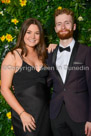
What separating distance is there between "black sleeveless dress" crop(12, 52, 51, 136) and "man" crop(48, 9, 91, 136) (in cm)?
16

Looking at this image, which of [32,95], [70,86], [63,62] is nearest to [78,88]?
[70,86]

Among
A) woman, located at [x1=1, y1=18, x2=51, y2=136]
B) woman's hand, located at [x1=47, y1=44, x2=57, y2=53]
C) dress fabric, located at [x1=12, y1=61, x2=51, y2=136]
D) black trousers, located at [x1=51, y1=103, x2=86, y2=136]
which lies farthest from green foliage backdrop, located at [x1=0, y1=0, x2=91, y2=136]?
black trousers, located at [x1=51, y1=103, x2=86, y2=136]

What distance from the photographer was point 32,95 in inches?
123

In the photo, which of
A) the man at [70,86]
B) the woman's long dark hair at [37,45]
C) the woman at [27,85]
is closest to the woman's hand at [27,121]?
the woman at [27,85]

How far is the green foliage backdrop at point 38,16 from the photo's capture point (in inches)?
139

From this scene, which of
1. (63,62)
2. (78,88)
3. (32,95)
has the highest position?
(63,62)

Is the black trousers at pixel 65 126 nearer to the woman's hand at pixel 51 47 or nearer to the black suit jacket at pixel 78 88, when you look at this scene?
the black suit jacket at pixel 78 88

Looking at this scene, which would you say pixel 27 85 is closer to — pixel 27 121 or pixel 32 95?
pixel 32 95

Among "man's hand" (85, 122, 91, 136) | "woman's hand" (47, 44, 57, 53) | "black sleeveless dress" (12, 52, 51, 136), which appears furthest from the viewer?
"woman's hand" (47, 44, 57, 53)

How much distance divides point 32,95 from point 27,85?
149mm

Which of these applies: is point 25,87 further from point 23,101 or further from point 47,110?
point 47,110

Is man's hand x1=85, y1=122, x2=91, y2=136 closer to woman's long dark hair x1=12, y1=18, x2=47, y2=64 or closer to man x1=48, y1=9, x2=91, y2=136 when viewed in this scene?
man x1=48, y1=9, x2=91, y2=136

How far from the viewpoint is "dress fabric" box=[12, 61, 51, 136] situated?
3.13 meters

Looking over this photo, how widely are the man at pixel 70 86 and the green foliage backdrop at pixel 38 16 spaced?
49 centimetres
